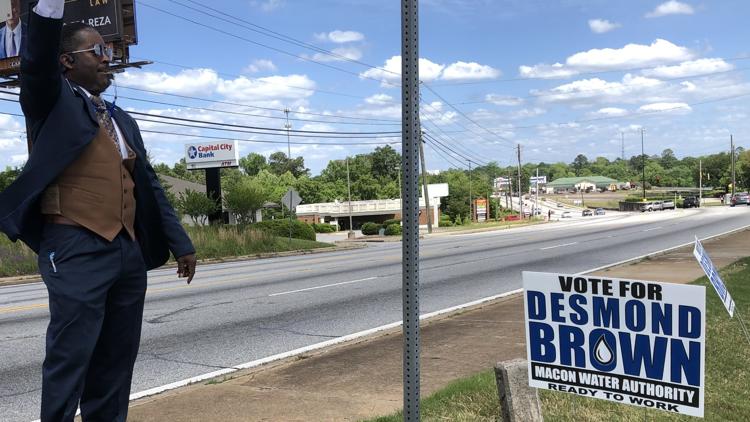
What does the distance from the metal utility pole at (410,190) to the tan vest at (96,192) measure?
3.84 feet

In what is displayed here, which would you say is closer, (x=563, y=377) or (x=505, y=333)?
(x=563, y=377)

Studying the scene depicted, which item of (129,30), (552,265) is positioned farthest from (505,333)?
(129,30)

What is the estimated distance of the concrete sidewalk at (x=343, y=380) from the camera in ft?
14.6

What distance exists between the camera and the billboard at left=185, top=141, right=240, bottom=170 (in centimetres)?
3681

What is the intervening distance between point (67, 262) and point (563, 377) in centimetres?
244

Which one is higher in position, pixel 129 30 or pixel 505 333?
pixel 129 30

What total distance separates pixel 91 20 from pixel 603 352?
82.5 feet

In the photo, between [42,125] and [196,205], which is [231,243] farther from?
[42,125]

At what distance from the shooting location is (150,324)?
27.9 feet

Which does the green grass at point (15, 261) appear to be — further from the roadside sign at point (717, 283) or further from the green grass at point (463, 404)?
the roadside sign at point (717, 283)

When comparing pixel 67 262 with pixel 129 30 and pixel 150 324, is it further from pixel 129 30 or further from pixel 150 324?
pixel 129 30

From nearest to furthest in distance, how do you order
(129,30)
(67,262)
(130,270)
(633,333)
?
(67,262) → (130,270) → (633,333) → (129,30)

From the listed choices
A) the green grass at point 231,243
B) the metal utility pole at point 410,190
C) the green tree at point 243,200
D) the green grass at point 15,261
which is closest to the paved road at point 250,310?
the metal utility pole at point 410,190

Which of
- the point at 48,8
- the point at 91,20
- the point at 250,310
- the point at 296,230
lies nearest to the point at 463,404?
the point at 48,8
